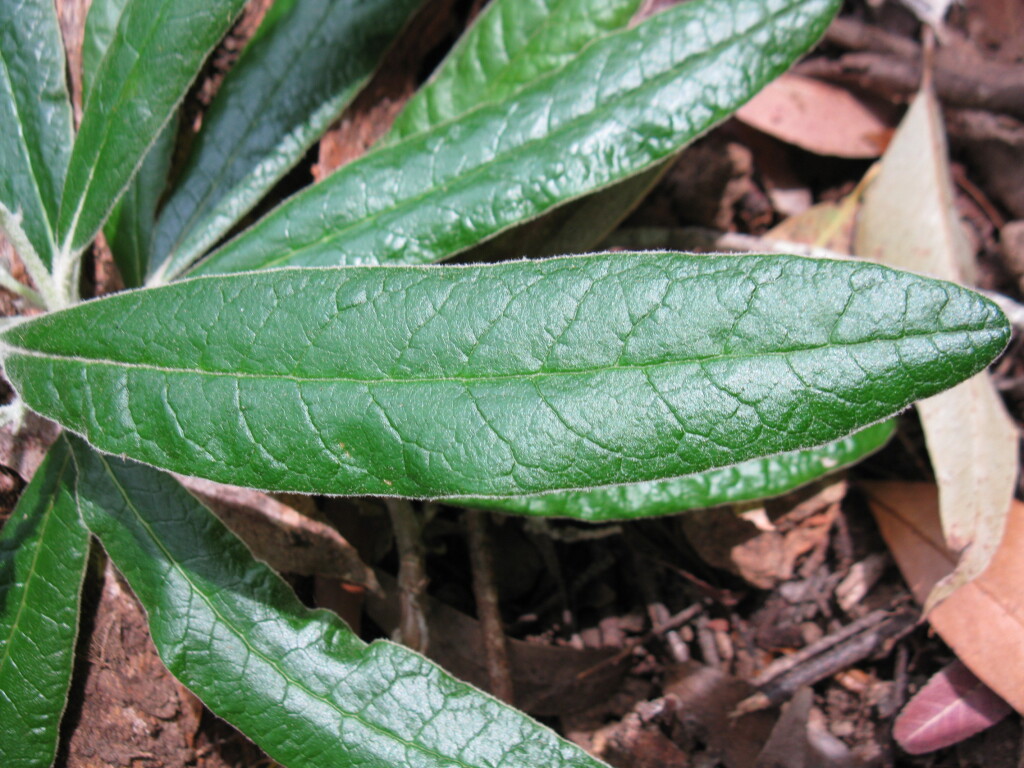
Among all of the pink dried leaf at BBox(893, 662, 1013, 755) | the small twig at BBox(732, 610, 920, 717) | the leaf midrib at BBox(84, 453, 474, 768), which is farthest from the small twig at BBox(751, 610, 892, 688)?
the leaf midrib at BBox(84, 453, 474, 768)

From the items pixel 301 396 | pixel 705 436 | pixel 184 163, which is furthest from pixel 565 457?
pixel 184 163

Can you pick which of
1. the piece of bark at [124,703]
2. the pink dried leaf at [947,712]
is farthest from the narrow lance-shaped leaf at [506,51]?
the pink dried leaf at [947,712]

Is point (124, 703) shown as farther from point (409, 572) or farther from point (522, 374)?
point (522, 374)

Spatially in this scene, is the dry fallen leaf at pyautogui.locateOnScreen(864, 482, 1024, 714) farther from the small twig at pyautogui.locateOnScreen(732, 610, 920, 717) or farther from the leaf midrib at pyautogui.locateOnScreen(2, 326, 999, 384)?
the leaf midrib at pyautogui.locateOnScreen(2, 326, 999, 384)

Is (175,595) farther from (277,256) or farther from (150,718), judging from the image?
(277,256)

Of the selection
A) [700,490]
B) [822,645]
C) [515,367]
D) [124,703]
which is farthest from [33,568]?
[822,645]

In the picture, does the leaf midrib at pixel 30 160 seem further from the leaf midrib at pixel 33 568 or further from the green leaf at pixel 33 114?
the leaf midrib at pixel 33 568
